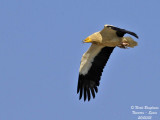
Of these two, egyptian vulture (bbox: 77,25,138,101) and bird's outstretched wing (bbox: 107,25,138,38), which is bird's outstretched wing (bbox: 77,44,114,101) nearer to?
egyptian vulture (bbox: 77,25,138,101)

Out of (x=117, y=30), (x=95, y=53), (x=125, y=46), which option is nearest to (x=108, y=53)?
(x=95, y=53)

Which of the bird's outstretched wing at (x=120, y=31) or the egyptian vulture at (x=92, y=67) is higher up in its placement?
the bird's outstretched wing at (x=120, y=31)

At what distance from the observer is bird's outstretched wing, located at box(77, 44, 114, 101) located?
17.0 metres

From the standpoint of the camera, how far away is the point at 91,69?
1708 centimetres

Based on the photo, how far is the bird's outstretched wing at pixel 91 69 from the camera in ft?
55.6

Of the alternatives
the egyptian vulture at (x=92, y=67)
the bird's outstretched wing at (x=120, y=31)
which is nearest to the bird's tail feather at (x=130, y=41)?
the bird's outstretched wing at (x=120, y=31)

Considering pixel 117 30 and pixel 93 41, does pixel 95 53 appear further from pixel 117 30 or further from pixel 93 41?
pixel 117 30

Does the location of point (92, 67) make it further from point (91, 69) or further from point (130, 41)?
point (130, 41)

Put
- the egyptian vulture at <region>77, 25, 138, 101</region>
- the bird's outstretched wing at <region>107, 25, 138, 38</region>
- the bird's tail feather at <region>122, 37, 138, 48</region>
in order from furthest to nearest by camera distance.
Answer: the egyptian vulture at <region>77, 25, 138, 101</region>, the bird's tail feather at <region>122, 37, 138, 48</region>, the bird's outstretched wing at <region>107, 25, 138, 38</region>

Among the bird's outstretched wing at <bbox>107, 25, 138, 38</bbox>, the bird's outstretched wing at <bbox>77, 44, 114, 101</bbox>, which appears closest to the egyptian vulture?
the bird's outstretched wing at <bbox>77, 44, 114, 101</bbox>

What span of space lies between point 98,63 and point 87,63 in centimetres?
45

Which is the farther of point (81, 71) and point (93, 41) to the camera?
point (81, 71)

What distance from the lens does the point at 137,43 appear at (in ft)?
51.0

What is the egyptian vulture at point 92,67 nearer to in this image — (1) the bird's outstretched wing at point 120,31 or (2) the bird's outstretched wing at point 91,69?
(2) the bird's outstretched wing at point 91,69
